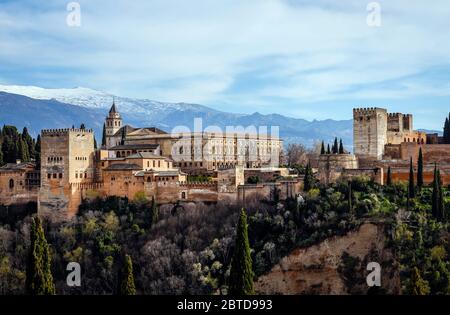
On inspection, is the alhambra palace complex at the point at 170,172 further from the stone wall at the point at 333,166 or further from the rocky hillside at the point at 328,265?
the rocky hillside at the point at 328,265

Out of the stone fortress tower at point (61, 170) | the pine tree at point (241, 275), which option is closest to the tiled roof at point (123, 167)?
the stone fortress tower at point (61, 170)

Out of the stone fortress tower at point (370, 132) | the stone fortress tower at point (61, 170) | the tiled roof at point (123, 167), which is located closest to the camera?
the stone fortress tower at point (61, 170)

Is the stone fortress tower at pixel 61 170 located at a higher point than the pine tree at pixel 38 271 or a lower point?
higher

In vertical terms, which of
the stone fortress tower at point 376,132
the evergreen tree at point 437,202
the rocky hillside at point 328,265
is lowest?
the rocky hillside at point 328,265

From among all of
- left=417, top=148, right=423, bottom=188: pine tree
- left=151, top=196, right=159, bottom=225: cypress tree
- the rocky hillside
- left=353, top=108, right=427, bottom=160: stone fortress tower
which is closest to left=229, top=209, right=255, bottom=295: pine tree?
the rocky hillside

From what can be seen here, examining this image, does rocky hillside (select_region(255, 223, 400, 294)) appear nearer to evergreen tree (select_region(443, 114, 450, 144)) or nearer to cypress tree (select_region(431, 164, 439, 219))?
cypress tree (select_region(431, 164, 439, 219))

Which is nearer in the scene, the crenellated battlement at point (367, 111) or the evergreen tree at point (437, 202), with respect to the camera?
the evergreen tree at point (437, 202)

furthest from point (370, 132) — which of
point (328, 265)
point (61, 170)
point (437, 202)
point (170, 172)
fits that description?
point (61, 170)

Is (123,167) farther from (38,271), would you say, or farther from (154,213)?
(38,271)

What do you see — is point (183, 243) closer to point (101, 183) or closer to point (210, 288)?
point (210, 288)
